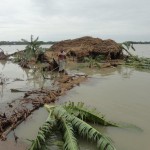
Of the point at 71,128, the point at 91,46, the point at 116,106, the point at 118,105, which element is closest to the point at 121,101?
the point at 118,105

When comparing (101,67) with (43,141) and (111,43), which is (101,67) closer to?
(111,43)

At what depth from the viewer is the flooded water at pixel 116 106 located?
19.8ft

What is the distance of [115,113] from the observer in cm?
786

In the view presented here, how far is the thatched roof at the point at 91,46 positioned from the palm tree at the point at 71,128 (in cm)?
1767

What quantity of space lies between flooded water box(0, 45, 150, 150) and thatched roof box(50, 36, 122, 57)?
33.7 ft

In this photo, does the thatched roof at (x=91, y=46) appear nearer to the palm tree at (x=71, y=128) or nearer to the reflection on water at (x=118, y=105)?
the reflection on water at (x=118, y=105)

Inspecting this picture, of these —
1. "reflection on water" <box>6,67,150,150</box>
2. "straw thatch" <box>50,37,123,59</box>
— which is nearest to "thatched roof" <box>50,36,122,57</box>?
"straw thatch" <box>50,37,123,59</box>

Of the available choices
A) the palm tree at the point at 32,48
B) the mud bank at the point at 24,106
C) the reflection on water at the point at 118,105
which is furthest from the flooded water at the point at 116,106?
the palm tree at the point at 32,48

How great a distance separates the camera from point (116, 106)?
8.60 meters

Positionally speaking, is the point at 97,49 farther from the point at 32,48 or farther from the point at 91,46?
the point at 32,48

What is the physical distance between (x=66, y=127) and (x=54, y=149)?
0.51 meters

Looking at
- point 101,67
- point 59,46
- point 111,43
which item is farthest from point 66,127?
point 59,46

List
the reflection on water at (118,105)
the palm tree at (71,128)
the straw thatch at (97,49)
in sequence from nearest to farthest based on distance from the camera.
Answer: the palm tree at (71,128) < the reflection on water at (118,105) < the straw thatch at (97,49)

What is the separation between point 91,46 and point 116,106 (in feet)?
56.1
